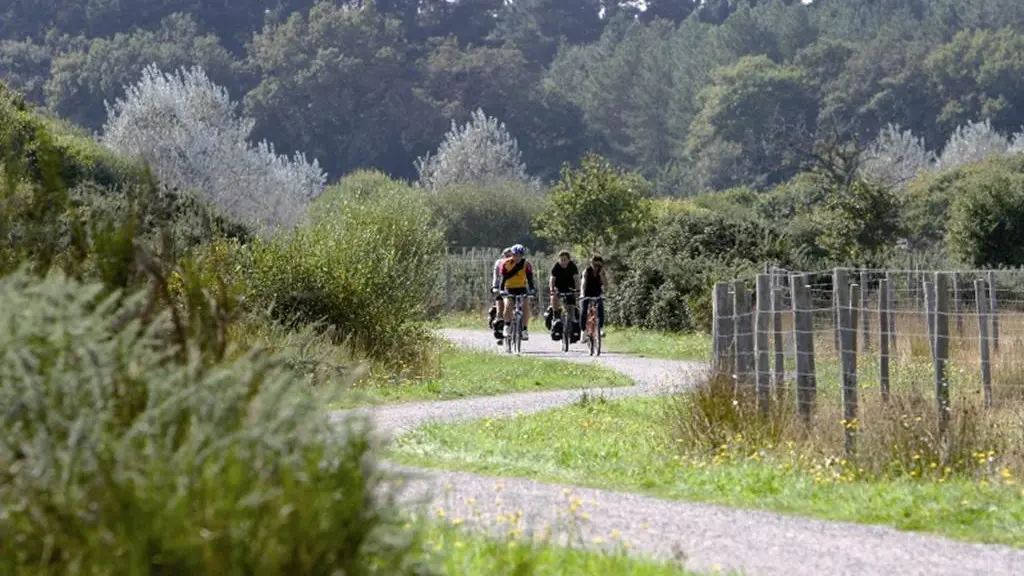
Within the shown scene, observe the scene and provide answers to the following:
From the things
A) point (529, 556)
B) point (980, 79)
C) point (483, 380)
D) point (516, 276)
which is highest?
point (980, 79)

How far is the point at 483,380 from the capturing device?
23.1 m

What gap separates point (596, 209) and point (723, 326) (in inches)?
1201

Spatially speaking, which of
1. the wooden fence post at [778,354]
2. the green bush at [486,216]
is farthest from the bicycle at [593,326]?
the green bush at [486,216]

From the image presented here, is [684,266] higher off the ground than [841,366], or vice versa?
[684,266]

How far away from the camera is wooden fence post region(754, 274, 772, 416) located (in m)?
14.8

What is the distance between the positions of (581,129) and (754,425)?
10903 cm

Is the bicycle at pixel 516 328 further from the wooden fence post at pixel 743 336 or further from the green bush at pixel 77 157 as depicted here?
the wooden fence post at pixel 743 336

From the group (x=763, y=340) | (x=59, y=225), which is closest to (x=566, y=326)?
(x=763, y=340)

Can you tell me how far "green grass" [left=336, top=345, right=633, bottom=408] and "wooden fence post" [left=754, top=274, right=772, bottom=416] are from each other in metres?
4.20

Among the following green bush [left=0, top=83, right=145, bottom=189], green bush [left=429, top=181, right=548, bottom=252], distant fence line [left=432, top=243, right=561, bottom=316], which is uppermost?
green bush [left=429, top=181, right=548, bottom=252]

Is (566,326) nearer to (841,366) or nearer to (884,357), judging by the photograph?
(884,357)

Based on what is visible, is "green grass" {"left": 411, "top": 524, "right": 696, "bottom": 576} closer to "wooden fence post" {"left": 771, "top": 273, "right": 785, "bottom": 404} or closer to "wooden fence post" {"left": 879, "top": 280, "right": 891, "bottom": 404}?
"wooden fence post" {"left": 879, "top": 280, "right": 891, "bottom": 404}

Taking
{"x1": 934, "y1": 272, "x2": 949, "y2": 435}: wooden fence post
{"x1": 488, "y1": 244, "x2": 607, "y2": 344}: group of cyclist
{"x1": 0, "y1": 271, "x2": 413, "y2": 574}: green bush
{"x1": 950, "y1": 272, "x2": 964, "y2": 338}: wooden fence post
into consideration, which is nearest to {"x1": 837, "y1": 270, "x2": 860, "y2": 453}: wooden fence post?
{"x1": 934, "y1": 272, "x2": 949, "y2": 435}: wooden fence post

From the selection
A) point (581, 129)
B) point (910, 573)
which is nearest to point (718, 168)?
point (581, 129)
